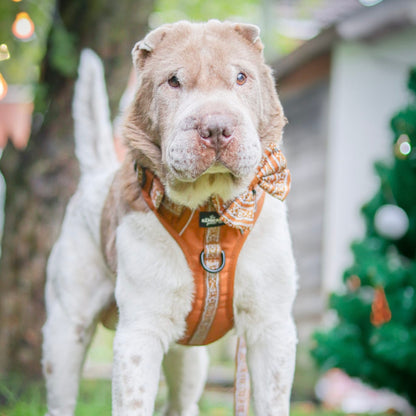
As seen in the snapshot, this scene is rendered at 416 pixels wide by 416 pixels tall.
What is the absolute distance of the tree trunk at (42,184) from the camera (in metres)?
5.39

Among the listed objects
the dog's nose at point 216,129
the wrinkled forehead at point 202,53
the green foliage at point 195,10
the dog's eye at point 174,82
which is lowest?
the dog's nose at point 216,129

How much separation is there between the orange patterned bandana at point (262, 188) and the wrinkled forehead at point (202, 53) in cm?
37

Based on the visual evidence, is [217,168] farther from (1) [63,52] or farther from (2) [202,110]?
(1) [63,52]

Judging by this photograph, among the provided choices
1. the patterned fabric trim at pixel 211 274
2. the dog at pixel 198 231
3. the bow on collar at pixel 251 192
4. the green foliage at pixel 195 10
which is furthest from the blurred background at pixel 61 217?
the green foliage at pixel 195 10

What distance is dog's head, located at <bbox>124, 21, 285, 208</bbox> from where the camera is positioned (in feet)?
7.70

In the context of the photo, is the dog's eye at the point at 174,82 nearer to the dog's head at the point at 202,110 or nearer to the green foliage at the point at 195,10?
the dog's head at the point at 202,110

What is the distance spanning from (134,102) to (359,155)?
6.18 meters

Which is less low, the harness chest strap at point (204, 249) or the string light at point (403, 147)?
the string light at point (403, 147)

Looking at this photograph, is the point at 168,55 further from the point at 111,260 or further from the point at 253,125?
the point at 111,260

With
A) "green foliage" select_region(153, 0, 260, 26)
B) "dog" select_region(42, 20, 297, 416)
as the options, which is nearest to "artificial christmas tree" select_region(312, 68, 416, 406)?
"dog" select_region(42, 20, 297, 416)

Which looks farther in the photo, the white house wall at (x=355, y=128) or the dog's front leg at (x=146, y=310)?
the white house wall at (x=355, y=128)

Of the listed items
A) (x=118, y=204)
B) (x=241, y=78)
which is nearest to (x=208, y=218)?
(x=118, y=204)

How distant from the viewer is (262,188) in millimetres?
2695

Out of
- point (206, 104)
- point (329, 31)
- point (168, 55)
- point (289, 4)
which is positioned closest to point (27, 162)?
point (168, 55)
